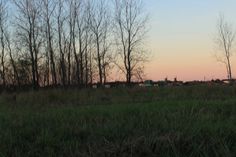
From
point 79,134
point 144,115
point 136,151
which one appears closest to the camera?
point 136,151

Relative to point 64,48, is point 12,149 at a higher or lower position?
lower

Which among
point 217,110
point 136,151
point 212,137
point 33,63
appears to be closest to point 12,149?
point 136,151

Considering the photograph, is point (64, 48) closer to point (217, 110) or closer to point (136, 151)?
point (217, 110)

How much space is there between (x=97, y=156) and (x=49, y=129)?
2.54 metres

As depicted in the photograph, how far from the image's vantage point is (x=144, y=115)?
10.4 m

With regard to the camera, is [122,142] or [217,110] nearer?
[122,142]

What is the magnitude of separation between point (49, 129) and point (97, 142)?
5.64 feet

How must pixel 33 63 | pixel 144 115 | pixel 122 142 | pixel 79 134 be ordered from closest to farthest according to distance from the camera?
1. pixel 122 142
2. pixel 79 134
3. pixel 144 115
4. pixel 33 63

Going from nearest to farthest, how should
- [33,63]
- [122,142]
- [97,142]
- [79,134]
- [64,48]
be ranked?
[122,142] → [97,142] → [79,134] → [33,63] → [64,48]

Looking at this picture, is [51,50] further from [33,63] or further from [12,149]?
[12,149]

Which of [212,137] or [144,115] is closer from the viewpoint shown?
[212,137]

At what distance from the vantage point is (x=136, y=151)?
22.7 ft

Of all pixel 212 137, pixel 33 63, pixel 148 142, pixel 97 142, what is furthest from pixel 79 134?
pixel 33 63

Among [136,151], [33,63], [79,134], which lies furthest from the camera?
[33,63]
